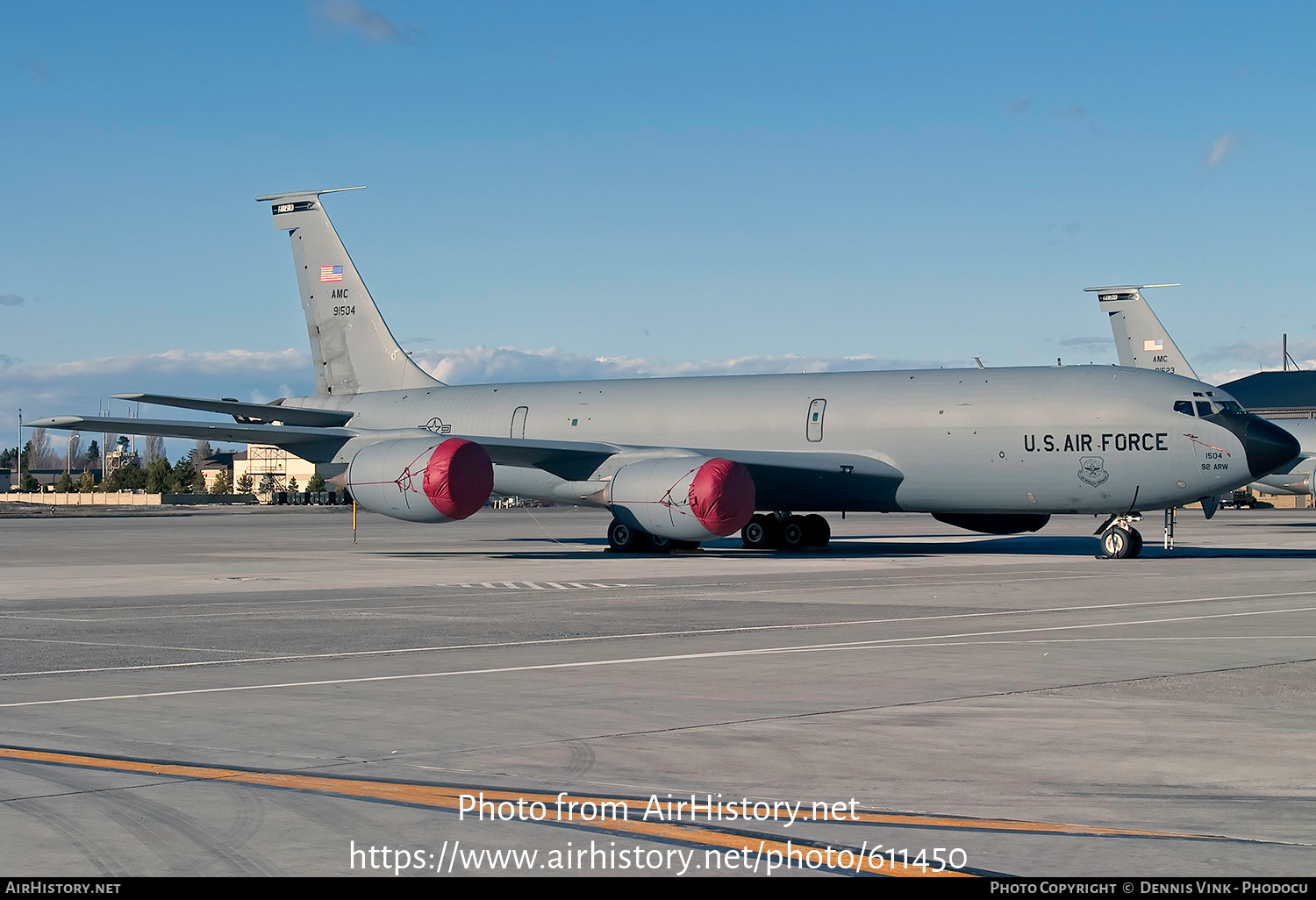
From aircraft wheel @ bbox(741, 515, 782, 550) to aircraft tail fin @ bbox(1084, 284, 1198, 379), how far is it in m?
30.9

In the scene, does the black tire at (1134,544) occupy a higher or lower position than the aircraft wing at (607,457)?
lower

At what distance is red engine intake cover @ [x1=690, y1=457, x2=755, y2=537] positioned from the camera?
3011 centimetres

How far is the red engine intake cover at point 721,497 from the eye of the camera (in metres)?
30.1

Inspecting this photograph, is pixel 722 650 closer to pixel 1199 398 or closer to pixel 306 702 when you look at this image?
pixel 306 702

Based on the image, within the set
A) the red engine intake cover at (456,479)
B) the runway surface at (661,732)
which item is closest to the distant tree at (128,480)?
the red engine intake cover at (456,479)

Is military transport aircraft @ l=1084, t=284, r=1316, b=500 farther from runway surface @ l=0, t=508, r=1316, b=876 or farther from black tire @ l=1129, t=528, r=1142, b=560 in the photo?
runway surface @ l=0, t=508, r=1316, b=876

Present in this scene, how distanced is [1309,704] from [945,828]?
5.28m

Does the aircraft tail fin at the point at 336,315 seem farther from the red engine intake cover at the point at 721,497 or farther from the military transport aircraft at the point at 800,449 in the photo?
the red engine intake cover at the point at 721,497

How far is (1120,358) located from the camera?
2493 inches

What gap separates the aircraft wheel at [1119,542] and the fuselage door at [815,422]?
23.4ft

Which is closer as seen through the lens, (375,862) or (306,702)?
(375,862)

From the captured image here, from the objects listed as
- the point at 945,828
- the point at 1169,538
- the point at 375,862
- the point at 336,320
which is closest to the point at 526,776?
the point at 375,862

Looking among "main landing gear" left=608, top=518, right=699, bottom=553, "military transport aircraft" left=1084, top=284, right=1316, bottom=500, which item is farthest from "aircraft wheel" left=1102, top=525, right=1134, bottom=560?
"military transport aircraft" left=1084, top=284, right=1316, bottom=500

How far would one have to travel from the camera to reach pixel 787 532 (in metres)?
36.5
